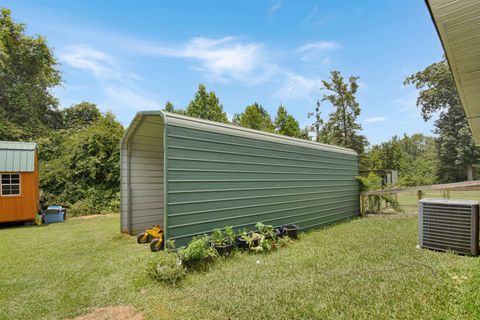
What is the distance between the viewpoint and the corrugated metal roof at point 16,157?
7.29 m

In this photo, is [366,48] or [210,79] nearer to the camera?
[366,48]

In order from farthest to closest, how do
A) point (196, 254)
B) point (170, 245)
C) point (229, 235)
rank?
point (229, 235), point (170, 245), point (196, 254)

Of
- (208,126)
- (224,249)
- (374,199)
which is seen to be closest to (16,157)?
(208,126)

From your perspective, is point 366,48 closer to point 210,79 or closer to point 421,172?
point 210,79

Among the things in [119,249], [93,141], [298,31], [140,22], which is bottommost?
[119,249]

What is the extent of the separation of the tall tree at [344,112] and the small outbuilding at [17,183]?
59.6 feet

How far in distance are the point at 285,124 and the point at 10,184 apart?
18.0m

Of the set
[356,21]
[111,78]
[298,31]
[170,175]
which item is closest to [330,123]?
[298,31]

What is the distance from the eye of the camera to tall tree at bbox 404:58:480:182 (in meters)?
21.6

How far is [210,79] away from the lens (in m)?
20.5

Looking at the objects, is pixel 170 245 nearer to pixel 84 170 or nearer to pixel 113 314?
pixel 113 314

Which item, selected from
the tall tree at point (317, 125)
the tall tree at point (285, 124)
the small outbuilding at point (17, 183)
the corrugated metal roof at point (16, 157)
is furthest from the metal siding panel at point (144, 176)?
the tall tree at point (317, 125)

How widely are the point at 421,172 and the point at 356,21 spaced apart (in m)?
25.4

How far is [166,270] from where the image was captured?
9.89 feet
